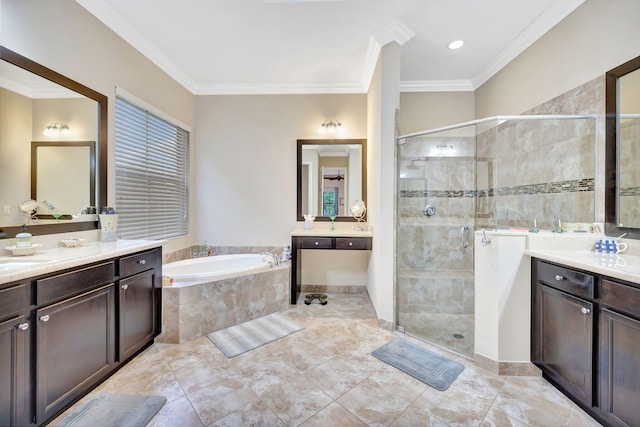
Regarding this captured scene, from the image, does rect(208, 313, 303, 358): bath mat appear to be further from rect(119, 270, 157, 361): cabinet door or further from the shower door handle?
the shower door handle

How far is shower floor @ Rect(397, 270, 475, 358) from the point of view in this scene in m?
2.16

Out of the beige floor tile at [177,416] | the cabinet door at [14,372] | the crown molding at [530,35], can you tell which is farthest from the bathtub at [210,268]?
the crown molding at [530,35]

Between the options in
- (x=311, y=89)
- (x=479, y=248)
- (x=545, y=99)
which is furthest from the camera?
(x=311, y=89)

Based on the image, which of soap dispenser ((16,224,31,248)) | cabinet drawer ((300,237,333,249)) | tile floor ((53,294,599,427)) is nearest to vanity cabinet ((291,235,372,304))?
cabinet drawer ((300,237,333,249))

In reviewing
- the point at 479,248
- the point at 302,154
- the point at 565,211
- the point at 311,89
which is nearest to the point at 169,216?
the point at 302,154

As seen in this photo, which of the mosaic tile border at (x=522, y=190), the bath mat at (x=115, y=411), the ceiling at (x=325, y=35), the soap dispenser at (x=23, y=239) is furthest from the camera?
the ceiling at (x=325, y=35)

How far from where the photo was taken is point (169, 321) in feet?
7.02

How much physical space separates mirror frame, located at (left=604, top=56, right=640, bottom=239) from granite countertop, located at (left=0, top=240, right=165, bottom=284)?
3393mm

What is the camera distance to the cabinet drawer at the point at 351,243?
2963 millimetres

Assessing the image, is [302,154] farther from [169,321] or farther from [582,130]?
[582,130]

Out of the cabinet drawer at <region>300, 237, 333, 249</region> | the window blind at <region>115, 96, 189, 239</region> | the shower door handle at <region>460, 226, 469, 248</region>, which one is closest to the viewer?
the shower door handle at <region>460, 226, 469, 248</region>

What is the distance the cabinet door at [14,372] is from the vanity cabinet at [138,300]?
53cm

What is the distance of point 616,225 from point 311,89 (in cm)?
326

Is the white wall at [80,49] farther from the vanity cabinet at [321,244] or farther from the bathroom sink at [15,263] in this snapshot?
the vanity cabinet at [321,244]
